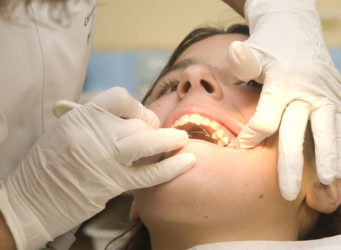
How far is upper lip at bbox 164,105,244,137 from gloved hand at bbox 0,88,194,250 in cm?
14

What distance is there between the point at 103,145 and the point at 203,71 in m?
0.45

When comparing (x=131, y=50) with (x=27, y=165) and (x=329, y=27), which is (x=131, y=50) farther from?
(x=27, y=165)

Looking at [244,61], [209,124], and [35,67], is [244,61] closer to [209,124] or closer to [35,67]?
[209,124]

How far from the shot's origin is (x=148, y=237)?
1.91m

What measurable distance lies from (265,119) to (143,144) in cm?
36

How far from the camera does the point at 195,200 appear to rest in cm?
132

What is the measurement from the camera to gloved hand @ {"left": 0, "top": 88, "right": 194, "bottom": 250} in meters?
1.26

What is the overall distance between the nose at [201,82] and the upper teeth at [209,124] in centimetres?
10

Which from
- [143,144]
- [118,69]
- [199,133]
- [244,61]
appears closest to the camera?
[143,144]

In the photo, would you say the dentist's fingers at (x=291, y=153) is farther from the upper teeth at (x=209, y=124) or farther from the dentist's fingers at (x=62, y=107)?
the dentist's fingers at (x=62, y=107)

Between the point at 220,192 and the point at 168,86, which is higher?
the point at 168,86

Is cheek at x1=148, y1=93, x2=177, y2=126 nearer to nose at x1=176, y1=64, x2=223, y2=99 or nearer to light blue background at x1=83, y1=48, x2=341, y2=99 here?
nose at x1=176, y1=64, x2=223, y2=99

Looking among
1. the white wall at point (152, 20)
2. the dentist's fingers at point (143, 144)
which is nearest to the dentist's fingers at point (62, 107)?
the dentist's fingers at point (143, 144)

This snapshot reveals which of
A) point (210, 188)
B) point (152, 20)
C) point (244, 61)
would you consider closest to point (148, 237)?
point (210, 188)
